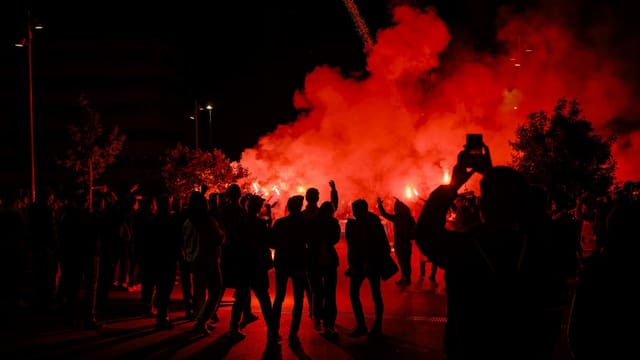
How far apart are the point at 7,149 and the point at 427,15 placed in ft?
131

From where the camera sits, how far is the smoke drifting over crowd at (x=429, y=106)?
3022 cm

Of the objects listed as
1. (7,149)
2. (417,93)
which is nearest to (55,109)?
(7,149)

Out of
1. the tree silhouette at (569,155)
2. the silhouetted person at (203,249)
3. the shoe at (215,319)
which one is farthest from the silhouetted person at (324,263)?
the tree silhouette at (569,155)

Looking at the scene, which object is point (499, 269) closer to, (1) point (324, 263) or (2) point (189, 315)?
(1) point (324, 263)

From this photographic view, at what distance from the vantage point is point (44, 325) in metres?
9.39

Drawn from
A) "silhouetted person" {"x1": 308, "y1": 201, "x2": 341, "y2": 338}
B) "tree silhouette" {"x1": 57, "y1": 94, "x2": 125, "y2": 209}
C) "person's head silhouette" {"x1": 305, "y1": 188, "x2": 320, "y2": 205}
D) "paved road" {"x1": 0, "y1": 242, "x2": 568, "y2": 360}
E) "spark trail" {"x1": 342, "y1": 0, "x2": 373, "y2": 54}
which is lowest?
"paved road" {"x1": 0, "y1": 242, "x2": 568, "y2": 360}

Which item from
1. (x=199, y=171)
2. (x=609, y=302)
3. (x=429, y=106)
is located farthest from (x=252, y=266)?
(x=429, y=106)

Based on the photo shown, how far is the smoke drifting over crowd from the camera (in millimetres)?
30219

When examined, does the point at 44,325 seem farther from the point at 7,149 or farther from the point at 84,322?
the point at 7,149

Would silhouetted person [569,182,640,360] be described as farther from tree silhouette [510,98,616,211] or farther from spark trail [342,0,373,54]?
spark trail [342,0,373,54]

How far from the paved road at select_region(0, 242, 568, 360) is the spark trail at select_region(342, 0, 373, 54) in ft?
86.2

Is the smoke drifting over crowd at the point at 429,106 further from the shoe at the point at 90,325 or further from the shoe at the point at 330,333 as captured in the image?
the shoe at the point at 90,325

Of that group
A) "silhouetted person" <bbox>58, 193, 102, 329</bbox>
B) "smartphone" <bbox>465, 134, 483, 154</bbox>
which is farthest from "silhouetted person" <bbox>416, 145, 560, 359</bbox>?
"silhouetted person" <bbox>58, 193, 102, 329</bbox>

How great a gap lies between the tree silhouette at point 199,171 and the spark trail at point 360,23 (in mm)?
9861
